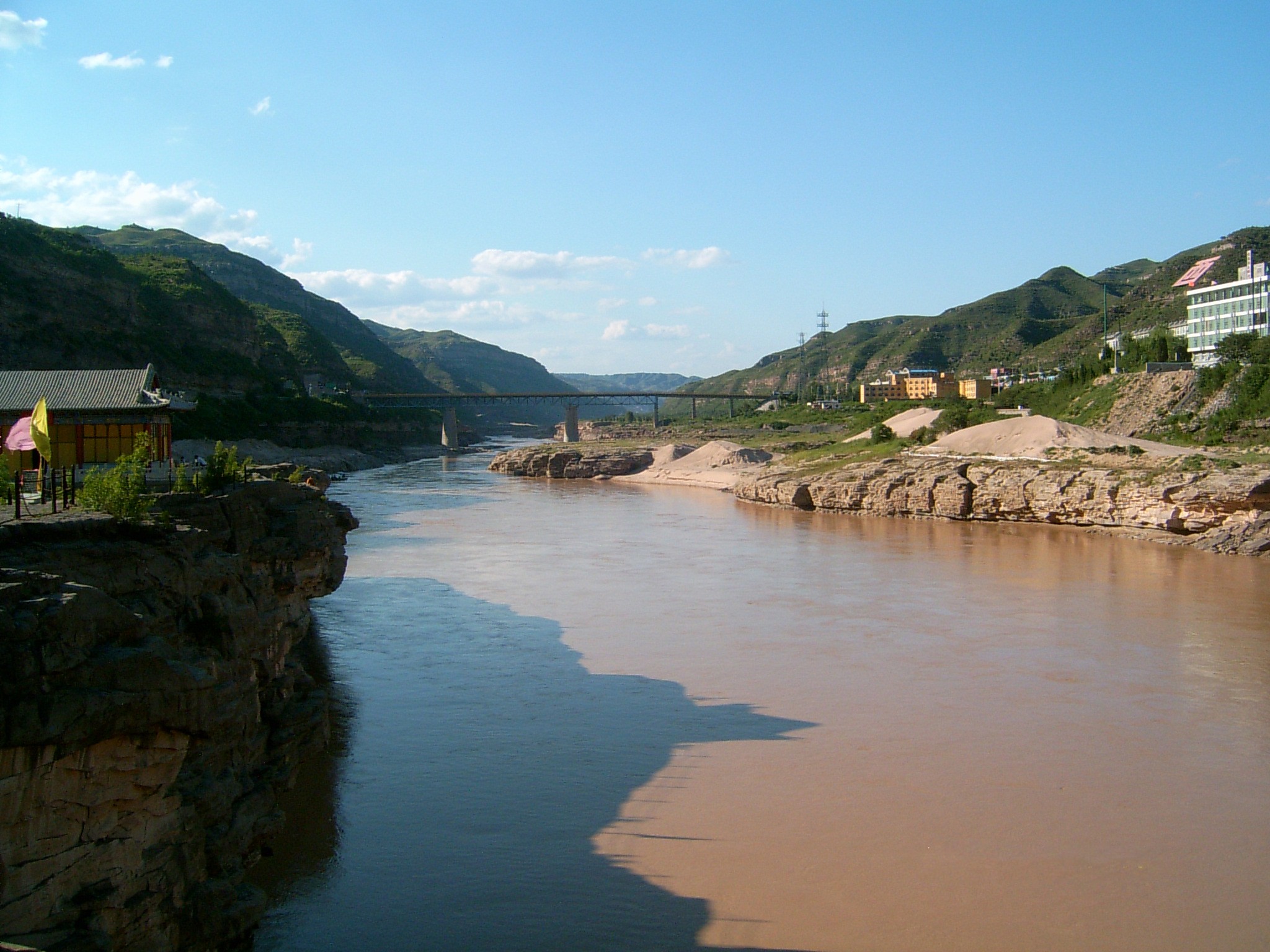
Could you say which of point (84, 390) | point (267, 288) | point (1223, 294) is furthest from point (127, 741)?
point (267, 288)

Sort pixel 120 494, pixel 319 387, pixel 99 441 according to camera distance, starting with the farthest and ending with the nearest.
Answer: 1. pixel 319 387
2. pixel 99 441
3. pixel 120 494

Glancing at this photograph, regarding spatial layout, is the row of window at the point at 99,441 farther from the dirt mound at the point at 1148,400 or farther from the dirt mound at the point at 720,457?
the dirt mound at the point at 720,457

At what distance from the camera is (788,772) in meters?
14.1

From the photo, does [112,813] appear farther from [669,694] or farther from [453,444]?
[453,444]

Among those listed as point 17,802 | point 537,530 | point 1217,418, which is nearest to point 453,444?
point 537,530

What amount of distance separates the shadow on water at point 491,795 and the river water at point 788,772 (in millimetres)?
51

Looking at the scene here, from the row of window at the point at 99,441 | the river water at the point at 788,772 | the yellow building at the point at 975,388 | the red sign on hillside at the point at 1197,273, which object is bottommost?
the river water at the point at 788,772

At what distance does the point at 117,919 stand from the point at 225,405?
81.8 m

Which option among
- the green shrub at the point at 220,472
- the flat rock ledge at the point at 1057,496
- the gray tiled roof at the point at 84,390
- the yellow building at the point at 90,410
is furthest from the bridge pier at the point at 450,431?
the green shrub at the point at 220,472

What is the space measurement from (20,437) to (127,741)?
6.24 m

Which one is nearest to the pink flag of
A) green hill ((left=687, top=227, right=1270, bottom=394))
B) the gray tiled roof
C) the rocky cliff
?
the rocky cliff

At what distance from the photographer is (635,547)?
1512 inches

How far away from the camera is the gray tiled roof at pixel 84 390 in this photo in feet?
59.7

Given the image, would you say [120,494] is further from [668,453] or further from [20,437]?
[668,453]
